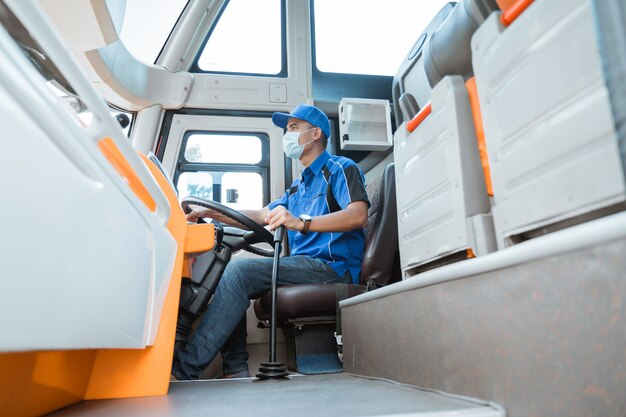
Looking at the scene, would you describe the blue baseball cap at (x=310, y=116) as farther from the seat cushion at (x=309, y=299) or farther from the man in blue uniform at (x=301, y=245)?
the seat cushion at (x=309, y=299)

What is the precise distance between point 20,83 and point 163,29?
3003mm

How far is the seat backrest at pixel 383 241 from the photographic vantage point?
2359 mm

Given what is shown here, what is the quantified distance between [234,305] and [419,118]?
1314 mm

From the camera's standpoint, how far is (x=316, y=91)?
3605 millimetres

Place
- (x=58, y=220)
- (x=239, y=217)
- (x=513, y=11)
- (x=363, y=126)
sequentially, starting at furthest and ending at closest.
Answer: (x=363, y=126) < (x=239, y=217) < (x=513, y=11) < (x=58, y=220)

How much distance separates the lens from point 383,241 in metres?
2.37

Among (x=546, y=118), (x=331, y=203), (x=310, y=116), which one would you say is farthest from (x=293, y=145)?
(x=546, y=118)

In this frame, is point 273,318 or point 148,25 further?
point 148,25

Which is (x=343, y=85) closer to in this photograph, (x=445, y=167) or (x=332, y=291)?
(x=332, y=291)

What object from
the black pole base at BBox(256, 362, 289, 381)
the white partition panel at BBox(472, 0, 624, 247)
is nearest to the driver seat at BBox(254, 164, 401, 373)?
the black pole base at BBox(256, 362, 289, 381)

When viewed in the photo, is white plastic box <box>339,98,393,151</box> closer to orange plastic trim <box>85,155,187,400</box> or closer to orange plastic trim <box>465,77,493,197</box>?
orange plastic trim <box>465,77,493,197</box>

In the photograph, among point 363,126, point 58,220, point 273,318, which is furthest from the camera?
point 363,126

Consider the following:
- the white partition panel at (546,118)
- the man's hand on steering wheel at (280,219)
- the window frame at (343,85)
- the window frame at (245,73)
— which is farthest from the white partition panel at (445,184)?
the window frame at (245,73)

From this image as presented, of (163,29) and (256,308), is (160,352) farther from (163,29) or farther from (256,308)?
(163,29)
